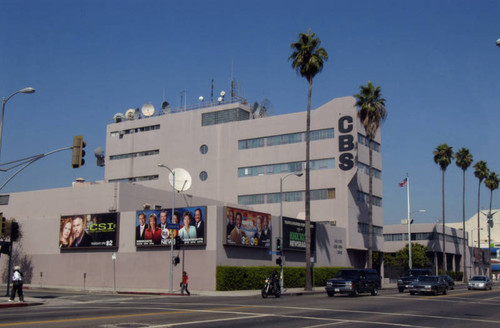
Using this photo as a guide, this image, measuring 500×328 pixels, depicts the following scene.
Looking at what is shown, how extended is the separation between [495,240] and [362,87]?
4069 inches

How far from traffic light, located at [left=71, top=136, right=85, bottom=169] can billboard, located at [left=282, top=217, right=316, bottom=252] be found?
29.2 metres

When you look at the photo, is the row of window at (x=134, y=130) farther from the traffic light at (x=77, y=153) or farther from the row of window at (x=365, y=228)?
the traffic light at (x=77, y=153)

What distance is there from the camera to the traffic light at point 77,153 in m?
Answer: 26.4

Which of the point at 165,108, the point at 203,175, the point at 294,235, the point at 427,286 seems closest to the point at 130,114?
the point at 165,108

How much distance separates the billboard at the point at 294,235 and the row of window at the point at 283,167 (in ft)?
31.6

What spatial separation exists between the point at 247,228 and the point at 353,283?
44.2ft

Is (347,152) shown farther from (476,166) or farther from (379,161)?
(476,166)

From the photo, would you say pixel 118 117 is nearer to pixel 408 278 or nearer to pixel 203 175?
pixel 203 175

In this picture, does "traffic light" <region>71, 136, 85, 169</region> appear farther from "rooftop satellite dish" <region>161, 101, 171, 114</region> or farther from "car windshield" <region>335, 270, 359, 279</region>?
"rooftop satellite dish" <region>161, 101, 171, 114</region>

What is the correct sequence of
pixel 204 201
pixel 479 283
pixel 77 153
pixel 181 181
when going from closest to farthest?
pixel 77 153 → pixel 181 181 → pixel 479 283 → pixel 204 201

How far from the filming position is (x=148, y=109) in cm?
7962

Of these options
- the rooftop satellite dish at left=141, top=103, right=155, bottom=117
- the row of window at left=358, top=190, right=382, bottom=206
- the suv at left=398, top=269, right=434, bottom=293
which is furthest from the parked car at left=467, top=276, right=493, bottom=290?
the rooftop satellite dish at left=141, top=103, right=155, bottom=117

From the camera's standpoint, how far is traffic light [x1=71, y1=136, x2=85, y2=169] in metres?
26.4

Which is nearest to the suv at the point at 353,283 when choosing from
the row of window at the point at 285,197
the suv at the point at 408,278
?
the suv at the point at 408,278
